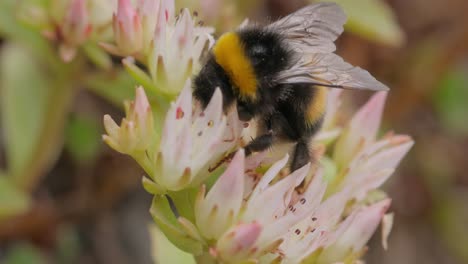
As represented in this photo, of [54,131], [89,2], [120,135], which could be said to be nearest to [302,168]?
[120,135]

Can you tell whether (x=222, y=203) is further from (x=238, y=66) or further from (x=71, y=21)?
(x=71, y=21)

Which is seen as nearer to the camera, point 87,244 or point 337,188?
point 337,188

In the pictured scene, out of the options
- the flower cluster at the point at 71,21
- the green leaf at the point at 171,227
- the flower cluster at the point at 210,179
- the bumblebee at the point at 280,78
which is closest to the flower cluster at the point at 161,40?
the flower cluster at the point at 210,179

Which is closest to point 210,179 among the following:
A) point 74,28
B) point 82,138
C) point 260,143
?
point 260,143

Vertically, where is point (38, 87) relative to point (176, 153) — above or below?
below

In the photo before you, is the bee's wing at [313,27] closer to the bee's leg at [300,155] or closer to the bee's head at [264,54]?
the bee's head at [264,54]

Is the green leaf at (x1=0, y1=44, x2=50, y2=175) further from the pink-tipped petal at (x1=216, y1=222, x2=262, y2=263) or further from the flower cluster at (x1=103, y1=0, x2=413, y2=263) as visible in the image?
the pink-tipped petal at (x1=216, y1=222, x2=262, y2=263)

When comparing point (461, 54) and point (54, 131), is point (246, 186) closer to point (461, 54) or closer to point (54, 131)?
point (54, 131)

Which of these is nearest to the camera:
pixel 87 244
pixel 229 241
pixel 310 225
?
pixel 229 241
